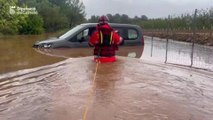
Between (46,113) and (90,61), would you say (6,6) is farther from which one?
(46,113)

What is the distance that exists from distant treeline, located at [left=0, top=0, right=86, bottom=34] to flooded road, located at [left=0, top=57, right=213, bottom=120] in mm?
15345

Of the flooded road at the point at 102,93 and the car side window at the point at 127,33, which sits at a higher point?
the car side window at the point at 127,33

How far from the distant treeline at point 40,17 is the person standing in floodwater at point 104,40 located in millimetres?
14118

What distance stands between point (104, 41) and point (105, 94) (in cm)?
373

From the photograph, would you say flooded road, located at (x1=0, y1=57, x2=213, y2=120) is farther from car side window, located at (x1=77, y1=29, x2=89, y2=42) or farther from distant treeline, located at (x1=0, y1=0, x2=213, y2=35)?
distant treeline, located at (x1=0, y1=0, x2=213, y2=35)

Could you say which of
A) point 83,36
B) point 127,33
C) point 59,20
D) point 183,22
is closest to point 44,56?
point 83,36

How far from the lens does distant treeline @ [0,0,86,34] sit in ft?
81.1

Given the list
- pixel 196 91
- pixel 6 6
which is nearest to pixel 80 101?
pixel 196 91

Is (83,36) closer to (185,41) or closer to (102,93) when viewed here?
(102,93)

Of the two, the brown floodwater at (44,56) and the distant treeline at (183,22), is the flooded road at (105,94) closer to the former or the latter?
the brown floodwater at (44,56)

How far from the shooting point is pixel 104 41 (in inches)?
376

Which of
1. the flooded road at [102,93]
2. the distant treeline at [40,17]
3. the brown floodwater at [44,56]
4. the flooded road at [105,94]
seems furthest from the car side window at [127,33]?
the distant treeline at [40,17]

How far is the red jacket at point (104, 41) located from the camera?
30.8 ft

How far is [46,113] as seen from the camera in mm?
4949
